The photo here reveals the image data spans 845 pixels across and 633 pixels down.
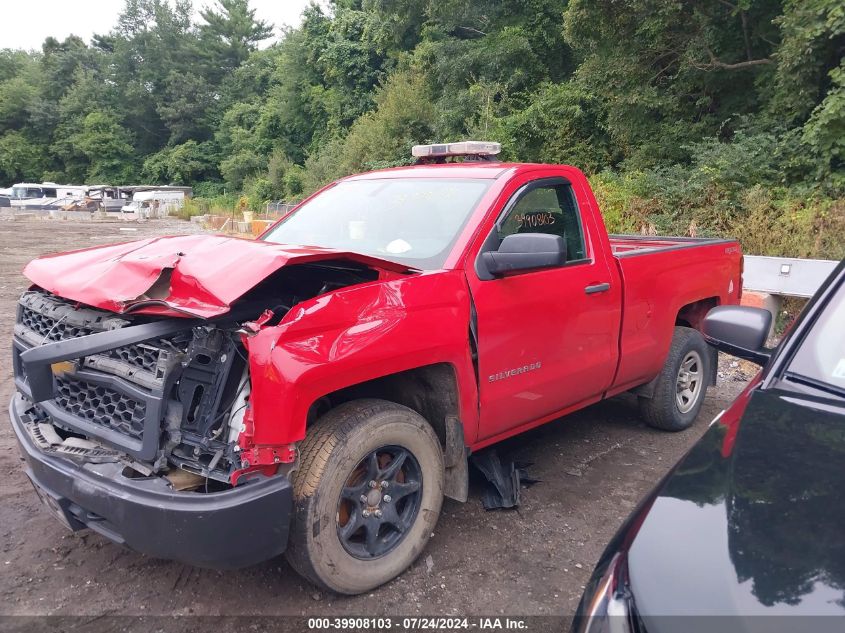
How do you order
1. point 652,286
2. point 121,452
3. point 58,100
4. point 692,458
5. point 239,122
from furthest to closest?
point 58,100, point 239,122, point 652,286, point 121,452, point 692,458

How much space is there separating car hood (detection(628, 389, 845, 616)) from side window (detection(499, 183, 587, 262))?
208 centimetres

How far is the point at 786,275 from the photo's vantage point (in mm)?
7012

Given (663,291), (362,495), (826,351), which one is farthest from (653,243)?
(362,495)

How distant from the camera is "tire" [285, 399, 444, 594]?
2533 millimetres

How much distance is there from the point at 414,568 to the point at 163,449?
52.7 inches

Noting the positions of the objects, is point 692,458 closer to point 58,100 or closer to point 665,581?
point 665,581

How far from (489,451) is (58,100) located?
78.3 m

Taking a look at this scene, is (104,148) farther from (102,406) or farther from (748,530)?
(748,530)

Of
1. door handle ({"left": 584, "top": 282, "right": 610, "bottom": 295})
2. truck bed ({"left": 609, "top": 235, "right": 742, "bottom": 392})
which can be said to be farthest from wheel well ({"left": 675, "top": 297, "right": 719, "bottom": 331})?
door handle ({"left": 584, "top": 282, "right": 610, "bottom": 295})

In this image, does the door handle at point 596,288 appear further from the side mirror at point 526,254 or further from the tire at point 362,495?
the tire at point 362,495

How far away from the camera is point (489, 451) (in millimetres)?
3939

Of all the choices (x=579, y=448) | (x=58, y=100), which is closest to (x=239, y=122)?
(x=58, y=100)

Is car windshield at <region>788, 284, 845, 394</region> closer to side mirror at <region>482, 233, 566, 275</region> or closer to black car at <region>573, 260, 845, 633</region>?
black car at <region>573, 260, 845, 633</region>

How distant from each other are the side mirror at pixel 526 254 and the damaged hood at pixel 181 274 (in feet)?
1.73
